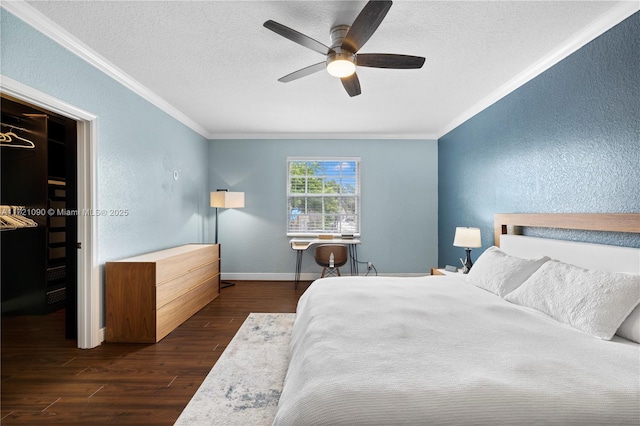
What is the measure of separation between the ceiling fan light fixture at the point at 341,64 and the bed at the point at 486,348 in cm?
169

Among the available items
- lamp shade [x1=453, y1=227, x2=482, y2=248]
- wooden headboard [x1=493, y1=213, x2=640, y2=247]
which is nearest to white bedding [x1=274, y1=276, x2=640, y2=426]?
wooden headboard [x1=493, y1=213, x2=640, y2=247]

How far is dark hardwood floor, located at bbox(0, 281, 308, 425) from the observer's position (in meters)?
1.80

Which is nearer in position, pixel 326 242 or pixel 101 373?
pixel 101 373

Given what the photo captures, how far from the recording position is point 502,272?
2.42 m

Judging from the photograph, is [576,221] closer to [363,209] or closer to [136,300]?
[363,209]

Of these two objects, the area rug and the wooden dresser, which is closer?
the area rug

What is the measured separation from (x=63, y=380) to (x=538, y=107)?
176 inches

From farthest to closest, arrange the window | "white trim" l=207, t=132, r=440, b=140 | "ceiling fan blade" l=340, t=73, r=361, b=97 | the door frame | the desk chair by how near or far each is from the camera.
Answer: the window
"white trim" l=207, t=132, r=440, b=140
the desk chair
the door frame
"ceiling fan blade" l=340, t=73, r=361, b=97

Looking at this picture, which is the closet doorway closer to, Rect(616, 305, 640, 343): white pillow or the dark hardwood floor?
the dark hardwood floor

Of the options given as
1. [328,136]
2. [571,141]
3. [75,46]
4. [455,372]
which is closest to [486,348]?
[455,372]

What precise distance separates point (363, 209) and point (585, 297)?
371 centimetres

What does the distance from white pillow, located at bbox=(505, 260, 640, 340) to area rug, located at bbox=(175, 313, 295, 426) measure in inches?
70.8

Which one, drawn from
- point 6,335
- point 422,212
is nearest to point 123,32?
point 6,335

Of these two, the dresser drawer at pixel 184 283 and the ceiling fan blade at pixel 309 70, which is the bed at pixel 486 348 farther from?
the ceiling fan blade at pixel 309 70
